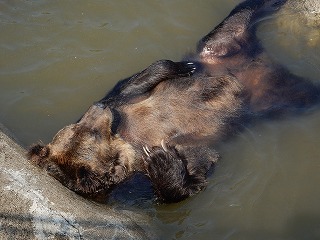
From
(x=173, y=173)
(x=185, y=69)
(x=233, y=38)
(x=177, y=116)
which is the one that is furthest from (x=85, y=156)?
(x=233, y=38)

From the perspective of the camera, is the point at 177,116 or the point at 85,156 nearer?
the point at 85,156

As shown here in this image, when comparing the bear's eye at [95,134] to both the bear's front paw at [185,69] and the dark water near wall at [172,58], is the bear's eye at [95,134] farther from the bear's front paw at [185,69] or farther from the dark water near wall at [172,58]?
the bear's front paw at [185,69]

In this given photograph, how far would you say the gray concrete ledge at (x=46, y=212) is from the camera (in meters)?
3.91

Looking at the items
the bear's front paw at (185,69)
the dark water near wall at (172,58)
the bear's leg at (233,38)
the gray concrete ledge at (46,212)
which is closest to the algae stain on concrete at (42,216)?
the gray concrete ledge at (46,212)

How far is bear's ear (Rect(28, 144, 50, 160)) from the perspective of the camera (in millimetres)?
4840

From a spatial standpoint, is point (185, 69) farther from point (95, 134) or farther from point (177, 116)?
point (95, 134)

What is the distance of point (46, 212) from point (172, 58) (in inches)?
127

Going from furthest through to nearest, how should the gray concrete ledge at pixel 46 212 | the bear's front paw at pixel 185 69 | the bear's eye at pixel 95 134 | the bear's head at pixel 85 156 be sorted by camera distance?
the bear's front paw at pixel 185 69
the bear's eye at pixel 95 134
the bear's head at pixel 85 156
the gray concrete ledge at pixel 46 212

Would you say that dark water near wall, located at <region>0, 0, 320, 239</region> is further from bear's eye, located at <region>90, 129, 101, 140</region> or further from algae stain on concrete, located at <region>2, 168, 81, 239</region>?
algae stain on concrete, located at <region>2, 168, 81, 239</region>

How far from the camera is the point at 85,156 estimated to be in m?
4.94

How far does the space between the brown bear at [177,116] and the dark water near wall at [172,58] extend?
0.27 metres

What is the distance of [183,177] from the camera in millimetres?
5031

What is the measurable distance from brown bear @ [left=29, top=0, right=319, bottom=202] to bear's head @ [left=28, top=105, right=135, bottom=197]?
0.01 m

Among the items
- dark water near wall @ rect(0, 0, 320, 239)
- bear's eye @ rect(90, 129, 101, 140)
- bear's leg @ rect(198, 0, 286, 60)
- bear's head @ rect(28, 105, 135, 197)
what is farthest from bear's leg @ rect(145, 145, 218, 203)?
bear's leg @ rect(198, 0, 286, 60)
